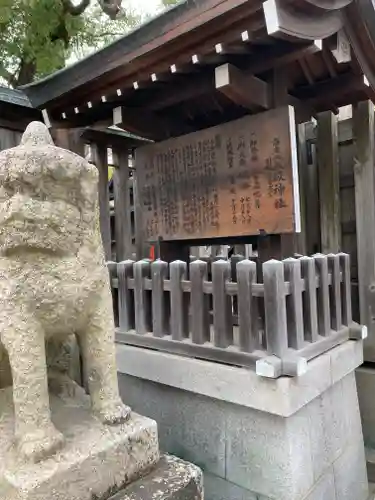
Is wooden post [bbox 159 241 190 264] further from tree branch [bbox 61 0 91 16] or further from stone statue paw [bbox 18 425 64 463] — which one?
tree branch [bbox 61 0 91 16]

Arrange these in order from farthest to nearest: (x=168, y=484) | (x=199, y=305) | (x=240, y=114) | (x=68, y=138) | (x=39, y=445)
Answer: (x=68, y=138) → (x=240, y=114) → (x=199, y=305) → (x=168, y=484) → (x=39, y=445)

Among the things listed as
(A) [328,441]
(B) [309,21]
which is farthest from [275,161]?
(A) [328,441]

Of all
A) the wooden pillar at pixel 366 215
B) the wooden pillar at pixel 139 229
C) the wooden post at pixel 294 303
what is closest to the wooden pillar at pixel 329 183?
the wooden pillar at pixel 366 215

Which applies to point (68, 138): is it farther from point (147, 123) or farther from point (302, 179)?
point (302, 179)

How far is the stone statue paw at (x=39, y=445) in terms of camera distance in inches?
63.3

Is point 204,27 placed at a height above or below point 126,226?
above

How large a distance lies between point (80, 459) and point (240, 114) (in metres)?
3.70

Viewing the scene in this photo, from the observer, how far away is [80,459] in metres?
1.67

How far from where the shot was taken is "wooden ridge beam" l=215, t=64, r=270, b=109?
311 centimetres

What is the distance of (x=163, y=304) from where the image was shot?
309 centimetres

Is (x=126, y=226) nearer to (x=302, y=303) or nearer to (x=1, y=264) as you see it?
(x=302, y=303)

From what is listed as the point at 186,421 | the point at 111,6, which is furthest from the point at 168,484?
the point at 111,6

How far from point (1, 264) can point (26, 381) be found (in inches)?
20.0

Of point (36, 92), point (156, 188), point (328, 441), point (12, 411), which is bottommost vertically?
point (328, 441)
